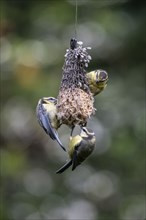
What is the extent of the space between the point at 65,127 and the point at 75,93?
2621mm

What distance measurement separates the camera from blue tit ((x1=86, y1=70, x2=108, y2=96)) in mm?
2410

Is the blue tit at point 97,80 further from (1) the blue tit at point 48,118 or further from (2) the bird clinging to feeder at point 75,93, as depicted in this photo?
(1) the blue tit at point 48,118

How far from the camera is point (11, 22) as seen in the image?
16.0 ft

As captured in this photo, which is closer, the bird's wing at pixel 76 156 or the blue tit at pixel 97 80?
the bird's wing at pixel 76 156

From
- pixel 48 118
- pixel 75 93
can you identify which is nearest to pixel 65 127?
pixel 75 93

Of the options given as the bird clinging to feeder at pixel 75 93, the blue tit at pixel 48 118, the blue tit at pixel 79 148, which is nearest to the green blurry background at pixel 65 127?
the bird clinging to feeder at pixel 75 93

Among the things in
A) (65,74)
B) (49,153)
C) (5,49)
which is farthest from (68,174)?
(65,74)

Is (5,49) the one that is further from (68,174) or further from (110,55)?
(68,174)

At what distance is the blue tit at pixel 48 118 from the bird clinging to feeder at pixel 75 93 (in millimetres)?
22

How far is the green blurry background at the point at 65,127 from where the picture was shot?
4670 millimetres

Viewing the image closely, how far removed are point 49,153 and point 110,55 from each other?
85cm

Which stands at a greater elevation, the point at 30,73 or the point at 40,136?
the point at 30,73

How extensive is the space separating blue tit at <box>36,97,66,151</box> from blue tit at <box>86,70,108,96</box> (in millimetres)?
164

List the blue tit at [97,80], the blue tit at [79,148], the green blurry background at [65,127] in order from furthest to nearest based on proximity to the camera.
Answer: the green blurry background at [65,127] < the blue tit at [97,80] < the blue tit at [79,148]
